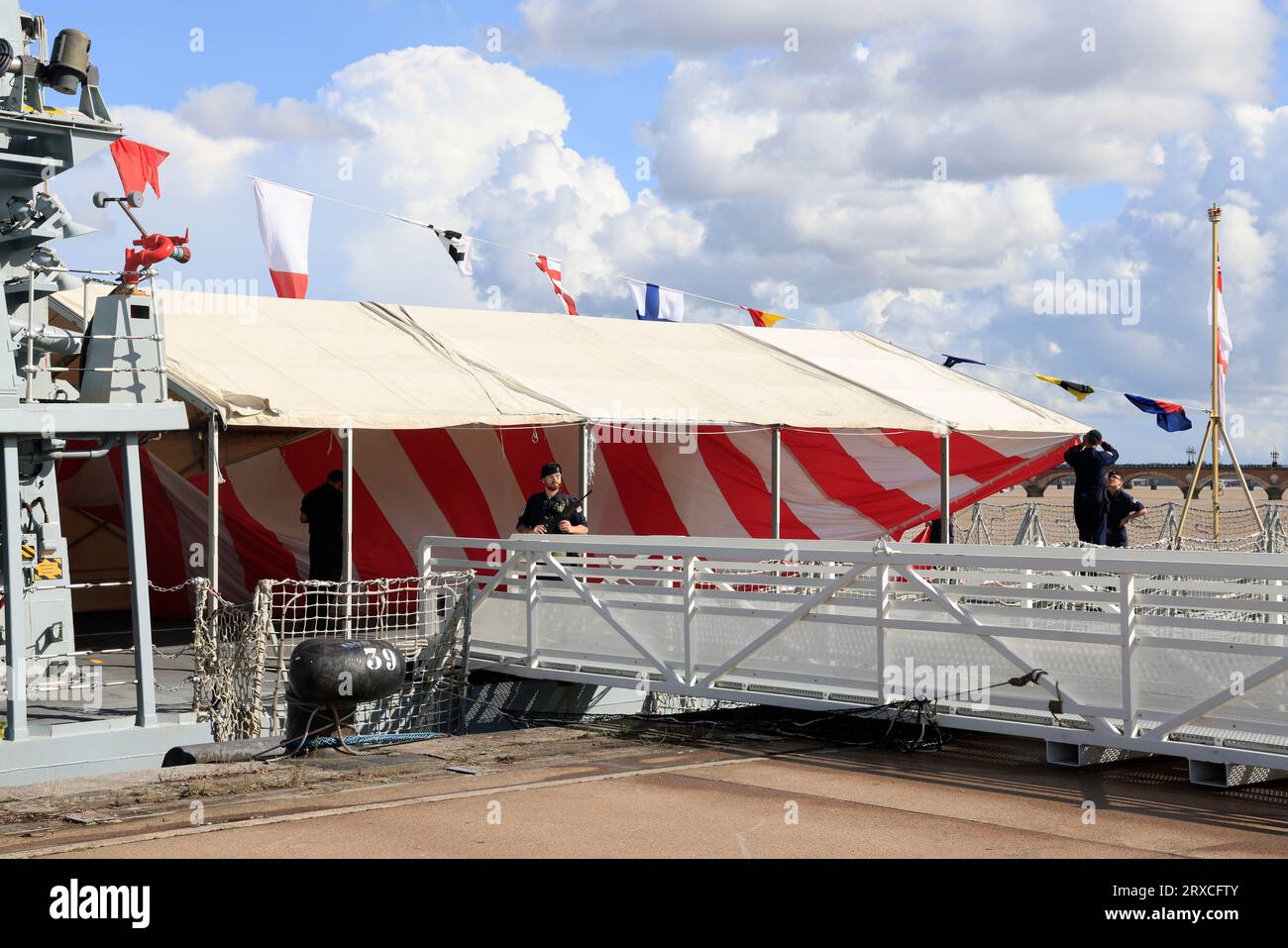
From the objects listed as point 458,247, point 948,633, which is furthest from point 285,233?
point 948,633

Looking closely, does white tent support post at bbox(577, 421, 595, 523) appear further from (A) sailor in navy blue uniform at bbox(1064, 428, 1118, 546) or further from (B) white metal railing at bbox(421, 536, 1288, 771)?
(A) sailor in navy blue uniform at bbox(1064, 428, 1118, 546)

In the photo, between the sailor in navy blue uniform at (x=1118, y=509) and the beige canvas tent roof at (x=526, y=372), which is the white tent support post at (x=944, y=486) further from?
the sailor in navy blue uniform at (x=1118, y=509)

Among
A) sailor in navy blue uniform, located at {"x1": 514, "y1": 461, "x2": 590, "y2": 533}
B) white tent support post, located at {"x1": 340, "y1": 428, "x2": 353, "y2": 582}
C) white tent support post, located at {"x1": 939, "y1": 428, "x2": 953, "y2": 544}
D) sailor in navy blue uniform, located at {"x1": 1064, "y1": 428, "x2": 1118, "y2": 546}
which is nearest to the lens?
sailor in navy blue uniform, located at {"x1": 514, "y1": 461, "x2": 590, "y2": 533}

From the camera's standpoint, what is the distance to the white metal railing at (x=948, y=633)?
666cm

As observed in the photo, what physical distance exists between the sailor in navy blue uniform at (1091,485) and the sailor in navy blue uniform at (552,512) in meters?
5.58

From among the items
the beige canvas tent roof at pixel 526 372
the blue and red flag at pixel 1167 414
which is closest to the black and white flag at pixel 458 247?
the beige canvas tent roof at pixel 526 372

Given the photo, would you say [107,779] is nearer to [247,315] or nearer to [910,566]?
[910,566]

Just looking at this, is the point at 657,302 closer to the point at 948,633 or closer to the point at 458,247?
the point at 458,247

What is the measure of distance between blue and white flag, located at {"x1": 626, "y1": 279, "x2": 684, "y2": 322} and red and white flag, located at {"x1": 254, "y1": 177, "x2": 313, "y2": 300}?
4663 mm

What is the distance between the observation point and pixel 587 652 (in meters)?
9.80

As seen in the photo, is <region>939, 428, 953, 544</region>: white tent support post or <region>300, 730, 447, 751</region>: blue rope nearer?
<region>300, 730, 447, 751</region>: blue rope

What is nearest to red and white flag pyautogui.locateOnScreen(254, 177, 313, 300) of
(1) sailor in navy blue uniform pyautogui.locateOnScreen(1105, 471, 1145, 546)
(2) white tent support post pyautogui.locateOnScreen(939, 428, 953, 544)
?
(2) white tent support post pyautogui.locateOnScreen(939, 428, 953, 544)

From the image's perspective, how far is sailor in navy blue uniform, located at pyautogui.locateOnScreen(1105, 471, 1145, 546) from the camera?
1484 centimetres
